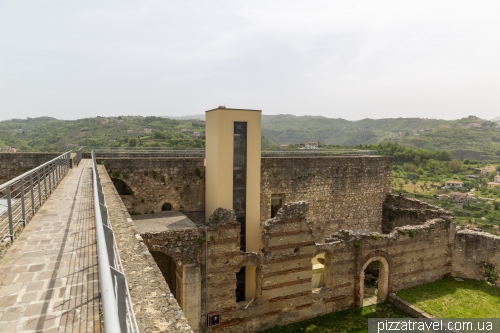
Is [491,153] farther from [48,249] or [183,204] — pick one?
[48,249]

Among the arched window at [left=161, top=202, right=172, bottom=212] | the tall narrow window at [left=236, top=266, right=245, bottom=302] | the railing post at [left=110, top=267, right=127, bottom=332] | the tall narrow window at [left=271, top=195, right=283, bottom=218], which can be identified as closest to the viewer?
the railing post at [left=110, top=267, right=127, bottom=332]

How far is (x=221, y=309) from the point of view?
10.9 metres

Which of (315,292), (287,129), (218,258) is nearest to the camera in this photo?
(218,258)

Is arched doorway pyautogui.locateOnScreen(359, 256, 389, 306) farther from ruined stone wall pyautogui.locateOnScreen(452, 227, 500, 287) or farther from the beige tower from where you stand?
ruined stone wall pyautogui.locateOnScreen(452, 227, 500, 287)

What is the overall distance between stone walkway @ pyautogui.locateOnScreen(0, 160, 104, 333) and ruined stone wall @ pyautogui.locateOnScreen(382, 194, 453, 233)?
15694 millimetres

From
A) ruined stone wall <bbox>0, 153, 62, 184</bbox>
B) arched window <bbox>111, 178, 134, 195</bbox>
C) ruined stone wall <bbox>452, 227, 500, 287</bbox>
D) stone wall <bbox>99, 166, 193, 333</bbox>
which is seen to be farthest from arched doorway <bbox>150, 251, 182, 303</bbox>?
ruined stone wall <bbox>452, 227, 500, 287</bbox>

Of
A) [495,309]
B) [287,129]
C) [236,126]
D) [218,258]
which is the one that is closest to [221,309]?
[218,258]

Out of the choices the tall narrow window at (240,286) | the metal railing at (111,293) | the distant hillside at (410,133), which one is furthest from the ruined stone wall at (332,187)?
the distant hillside at (410,133)

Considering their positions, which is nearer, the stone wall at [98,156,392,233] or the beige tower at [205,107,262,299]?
the beige tower at [205,107,262,299]

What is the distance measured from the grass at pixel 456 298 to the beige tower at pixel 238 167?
6.77 m

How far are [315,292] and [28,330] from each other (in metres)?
11.2

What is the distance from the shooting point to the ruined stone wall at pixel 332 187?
1537 centimetres

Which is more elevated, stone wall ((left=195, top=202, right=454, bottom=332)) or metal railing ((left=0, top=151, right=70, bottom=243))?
metal railing ((left=0, top=151, right=70, bottom=243))

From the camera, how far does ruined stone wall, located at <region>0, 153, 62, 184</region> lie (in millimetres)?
13844
